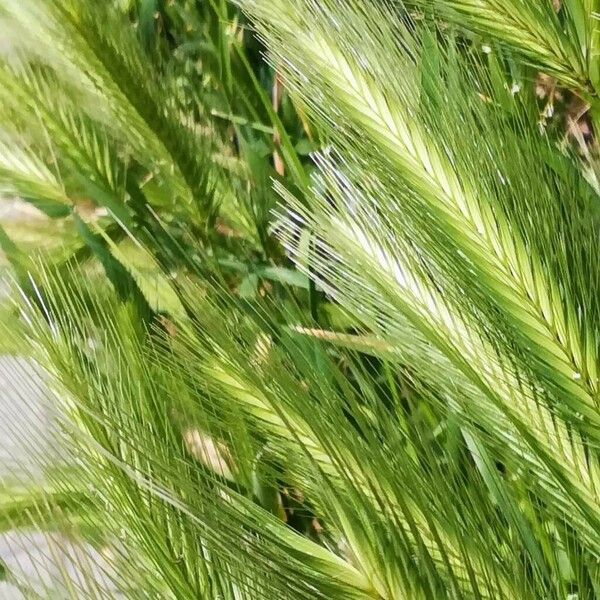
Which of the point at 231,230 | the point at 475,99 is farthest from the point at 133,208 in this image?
the point at 475,99

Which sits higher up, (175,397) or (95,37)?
(95,37)

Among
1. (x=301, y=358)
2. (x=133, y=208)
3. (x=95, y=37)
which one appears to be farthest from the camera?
(x=133, y=208)

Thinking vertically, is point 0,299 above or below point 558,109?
below

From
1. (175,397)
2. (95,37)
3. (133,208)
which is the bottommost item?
(175,397)

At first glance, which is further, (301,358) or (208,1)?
(208,1)

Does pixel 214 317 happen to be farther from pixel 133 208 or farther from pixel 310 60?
pixel 133 208

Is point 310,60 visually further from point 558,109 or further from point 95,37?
point 558,109

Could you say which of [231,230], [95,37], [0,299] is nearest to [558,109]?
[231,230]

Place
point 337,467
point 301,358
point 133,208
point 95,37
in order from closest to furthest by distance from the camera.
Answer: point 337,467 < point 301,358 < point 95,37 < point 133,208

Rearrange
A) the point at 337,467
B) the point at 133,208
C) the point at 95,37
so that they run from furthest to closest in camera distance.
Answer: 1. the point at 133,208
2. the point at 95,37
3. the point at 337,467
